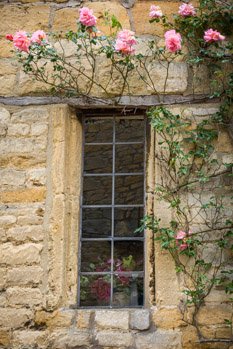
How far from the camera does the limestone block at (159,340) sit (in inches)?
174

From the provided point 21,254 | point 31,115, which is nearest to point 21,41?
point 31,115

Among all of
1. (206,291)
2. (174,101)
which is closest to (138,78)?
(174,101)

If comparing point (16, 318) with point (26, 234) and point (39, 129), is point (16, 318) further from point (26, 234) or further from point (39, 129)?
point (39, 129)

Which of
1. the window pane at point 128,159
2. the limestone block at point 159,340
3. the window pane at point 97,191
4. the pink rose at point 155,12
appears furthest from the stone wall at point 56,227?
the window pane at point 97,191

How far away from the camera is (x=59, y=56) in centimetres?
502

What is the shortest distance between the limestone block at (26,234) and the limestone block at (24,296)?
35 cm

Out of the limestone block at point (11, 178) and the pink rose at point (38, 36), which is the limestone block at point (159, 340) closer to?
the limestone block at point (11, 178)

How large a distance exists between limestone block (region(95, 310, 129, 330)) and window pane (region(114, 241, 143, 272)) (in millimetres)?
446

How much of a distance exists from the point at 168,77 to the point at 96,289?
1648mm

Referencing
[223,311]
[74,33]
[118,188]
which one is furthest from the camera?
[118,188]

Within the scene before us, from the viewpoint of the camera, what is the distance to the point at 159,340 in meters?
4.44

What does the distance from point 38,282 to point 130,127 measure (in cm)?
238

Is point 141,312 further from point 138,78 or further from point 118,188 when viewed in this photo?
point 118,188

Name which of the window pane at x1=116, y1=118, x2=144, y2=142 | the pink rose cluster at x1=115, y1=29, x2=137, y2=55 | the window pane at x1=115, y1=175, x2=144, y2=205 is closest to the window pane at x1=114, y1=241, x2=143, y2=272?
the window pane at x1=115, y1=175, x2=144, y2=205
